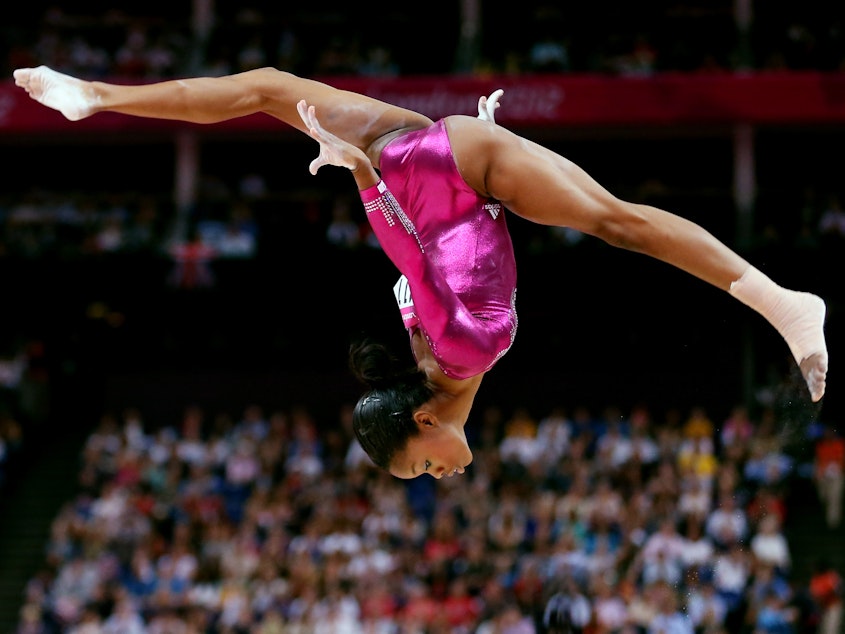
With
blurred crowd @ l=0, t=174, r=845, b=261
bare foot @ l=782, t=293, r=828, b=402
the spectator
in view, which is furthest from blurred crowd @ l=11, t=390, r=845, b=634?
bare foot @ l=782, t=293, r=828, b=402

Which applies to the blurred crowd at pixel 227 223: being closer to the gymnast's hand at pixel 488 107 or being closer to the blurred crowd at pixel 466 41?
the blurred crowd at pixel 466 41

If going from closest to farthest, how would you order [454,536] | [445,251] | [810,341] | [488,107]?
[810,341] < [445,251] < [488,107] < [454,536]

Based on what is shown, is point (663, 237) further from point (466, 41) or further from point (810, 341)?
point (466, 41)

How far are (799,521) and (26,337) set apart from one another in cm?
956

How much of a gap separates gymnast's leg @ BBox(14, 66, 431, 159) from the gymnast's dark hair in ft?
3.23

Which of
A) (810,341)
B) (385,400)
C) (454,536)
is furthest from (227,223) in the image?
(810,341)

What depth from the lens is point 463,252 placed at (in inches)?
198

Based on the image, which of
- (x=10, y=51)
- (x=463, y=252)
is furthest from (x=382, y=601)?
(x=10, y=51)

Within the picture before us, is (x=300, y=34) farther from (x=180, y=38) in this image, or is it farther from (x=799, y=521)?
(x=799, y=521)

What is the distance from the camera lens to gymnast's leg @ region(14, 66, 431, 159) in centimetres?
513

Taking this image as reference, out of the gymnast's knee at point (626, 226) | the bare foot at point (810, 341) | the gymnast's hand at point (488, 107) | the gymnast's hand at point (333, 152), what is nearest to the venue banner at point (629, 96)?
the gymnast's hand at point (488, 107)

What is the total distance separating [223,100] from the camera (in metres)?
5.30

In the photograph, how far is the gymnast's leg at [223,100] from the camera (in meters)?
5.13

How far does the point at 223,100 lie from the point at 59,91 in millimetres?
639
